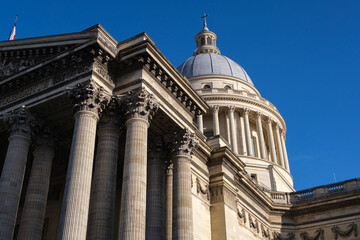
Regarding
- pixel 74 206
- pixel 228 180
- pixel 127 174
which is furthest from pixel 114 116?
pixel 228 180

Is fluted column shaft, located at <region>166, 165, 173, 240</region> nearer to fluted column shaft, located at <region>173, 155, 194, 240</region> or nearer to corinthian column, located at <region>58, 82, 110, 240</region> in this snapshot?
fluted column shaft, located at <region>173, 155, 194, 240</region>

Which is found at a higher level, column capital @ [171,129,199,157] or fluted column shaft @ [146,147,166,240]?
column capital @ [171,129,199,157]

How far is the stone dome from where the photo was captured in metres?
64.8

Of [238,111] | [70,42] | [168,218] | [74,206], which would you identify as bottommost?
[74,206]

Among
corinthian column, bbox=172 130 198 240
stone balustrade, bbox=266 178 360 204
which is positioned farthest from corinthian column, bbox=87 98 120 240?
stone balustrade, bbox=266 178 360 204

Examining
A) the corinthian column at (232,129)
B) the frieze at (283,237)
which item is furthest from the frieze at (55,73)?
the corinthian column at (232,129)

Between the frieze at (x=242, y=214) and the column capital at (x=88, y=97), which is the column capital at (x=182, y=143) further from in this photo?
the frieze at (x=242, y=214)

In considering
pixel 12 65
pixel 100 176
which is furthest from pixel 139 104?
pixel 12 65

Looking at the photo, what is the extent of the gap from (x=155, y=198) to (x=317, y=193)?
24.0 m

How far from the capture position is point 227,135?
5569cm

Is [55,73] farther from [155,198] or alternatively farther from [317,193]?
[317,193]

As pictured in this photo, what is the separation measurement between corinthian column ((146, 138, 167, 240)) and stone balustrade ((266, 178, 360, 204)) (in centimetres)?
2030

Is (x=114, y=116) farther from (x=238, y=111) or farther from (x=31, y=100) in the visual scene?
(x=238, y=111)

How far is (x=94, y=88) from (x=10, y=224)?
7612 millimetres
